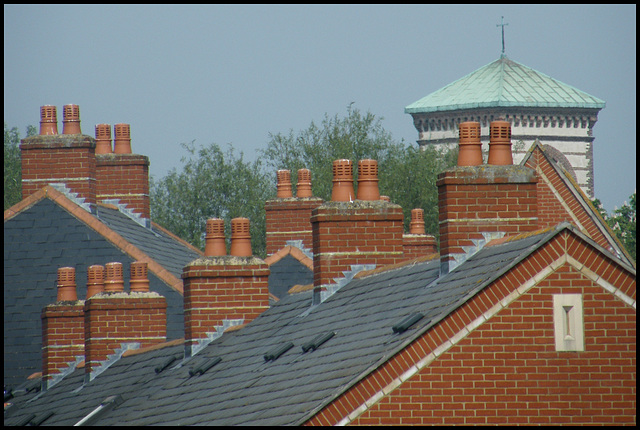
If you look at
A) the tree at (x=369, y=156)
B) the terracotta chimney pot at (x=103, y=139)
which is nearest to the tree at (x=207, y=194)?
the tree at (x=369, y=156)

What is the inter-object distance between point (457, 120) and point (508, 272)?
95.2 meters

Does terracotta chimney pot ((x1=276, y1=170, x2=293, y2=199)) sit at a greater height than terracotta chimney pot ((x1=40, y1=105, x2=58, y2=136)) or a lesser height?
lesser

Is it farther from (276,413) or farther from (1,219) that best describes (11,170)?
(276,413)

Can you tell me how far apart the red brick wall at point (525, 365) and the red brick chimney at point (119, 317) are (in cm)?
1109

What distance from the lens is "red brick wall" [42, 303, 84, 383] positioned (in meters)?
27.7

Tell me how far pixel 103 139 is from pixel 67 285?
8.00 metres

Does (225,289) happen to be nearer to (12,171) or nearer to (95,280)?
(95,280)

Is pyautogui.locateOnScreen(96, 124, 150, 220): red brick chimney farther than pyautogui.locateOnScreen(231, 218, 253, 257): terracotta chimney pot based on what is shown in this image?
Yes

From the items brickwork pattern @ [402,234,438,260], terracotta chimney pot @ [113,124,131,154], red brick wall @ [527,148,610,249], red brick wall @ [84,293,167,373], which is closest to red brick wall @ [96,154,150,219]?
terracotta chimney pot @ [113,124,131,154]

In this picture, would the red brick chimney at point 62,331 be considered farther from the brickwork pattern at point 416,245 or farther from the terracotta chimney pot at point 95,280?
the brickwork pattern at point 416,245

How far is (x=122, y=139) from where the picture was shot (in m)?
35.3

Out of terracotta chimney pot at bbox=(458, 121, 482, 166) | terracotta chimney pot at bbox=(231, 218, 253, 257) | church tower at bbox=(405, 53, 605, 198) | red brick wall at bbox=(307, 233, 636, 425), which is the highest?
church tower at bbox=(405, 53, 605, 198)

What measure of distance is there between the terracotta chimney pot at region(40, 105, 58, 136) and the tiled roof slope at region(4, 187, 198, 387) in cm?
170

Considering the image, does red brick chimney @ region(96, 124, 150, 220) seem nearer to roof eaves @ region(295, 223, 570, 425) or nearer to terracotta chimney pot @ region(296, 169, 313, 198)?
A: terracotta chimney pot @ region(296, 169, 313, 198)
